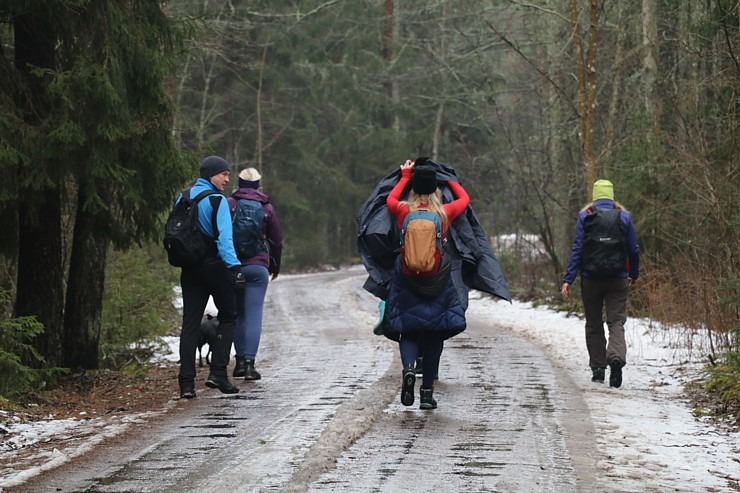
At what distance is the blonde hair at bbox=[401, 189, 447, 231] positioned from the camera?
7773 millimetres

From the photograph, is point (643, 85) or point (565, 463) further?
point (643, 85)

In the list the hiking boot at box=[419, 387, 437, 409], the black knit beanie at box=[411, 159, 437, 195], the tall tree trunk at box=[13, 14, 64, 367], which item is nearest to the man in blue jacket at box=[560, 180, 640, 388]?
the hiking boot at box=[419, 387, 437, 409]

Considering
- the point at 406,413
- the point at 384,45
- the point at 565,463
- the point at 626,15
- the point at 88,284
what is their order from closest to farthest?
1. the point at 565,463
2. the point at 406,413
3. the point at 88,284
4. the point at 626,15
5. the point at 384,45

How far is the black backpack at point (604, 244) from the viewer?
32.1 feet

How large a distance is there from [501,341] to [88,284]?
18.3ft

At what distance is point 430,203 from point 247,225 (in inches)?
106

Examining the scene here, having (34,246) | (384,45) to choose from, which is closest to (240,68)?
(384,45)

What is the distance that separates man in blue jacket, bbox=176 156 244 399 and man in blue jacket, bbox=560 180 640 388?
3.29 m

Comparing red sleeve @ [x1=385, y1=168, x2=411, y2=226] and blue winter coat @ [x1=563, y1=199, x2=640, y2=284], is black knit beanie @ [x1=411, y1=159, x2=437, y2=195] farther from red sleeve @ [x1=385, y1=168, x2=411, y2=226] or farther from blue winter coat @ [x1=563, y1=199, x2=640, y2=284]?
blue winter coat @ [x1=563, y1=199, x2=640, y2=284]

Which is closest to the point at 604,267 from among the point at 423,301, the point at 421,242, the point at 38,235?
the point at 423,301

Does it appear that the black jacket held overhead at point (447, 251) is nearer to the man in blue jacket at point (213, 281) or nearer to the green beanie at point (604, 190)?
the man in blue jacket at point (213, 281)

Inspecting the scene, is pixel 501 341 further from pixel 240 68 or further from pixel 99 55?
pixel 240 68

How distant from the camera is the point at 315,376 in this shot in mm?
10000

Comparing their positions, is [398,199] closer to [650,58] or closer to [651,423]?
[651,423]
